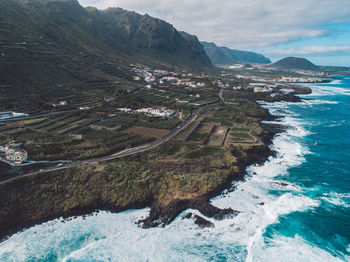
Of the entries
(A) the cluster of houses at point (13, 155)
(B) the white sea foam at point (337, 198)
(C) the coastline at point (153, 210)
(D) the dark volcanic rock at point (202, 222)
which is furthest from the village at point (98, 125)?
(D) the dark volcanic rock at point (202, 222)

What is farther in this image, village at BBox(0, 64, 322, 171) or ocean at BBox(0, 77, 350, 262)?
village at BBox(0, 64, 322, 171)

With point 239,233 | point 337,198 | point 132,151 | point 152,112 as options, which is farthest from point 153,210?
point 152,112

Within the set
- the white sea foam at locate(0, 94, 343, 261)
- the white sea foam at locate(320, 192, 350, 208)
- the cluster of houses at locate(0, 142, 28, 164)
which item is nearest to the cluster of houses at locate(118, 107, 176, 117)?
the cluster of houses at locate(0, 142, 28, 164)

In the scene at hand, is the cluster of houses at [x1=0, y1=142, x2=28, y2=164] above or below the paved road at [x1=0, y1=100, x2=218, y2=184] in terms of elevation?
above

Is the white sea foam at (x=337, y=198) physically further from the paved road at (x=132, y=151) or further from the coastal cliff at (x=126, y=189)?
the paved road at (x=132, y=151)

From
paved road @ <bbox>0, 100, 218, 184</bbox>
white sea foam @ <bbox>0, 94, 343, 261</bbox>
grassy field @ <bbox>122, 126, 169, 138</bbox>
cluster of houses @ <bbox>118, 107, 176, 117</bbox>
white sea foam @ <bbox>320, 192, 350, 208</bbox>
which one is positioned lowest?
white sea foam @ <bbox>0, 94, 343, 261</bbox>

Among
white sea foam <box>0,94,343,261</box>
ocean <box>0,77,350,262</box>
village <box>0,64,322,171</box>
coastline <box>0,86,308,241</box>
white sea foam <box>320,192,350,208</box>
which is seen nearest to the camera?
white sea foam <box>0,94,343,261</box>

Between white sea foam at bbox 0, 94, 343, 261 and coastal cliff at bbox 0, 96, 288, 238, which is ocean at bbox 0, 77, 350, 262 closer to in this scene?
white sea foam at bbox 0, 94, 343, 261

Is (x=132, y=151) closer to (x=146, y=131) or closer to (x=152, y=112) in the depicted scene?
(x=146, y=131)
